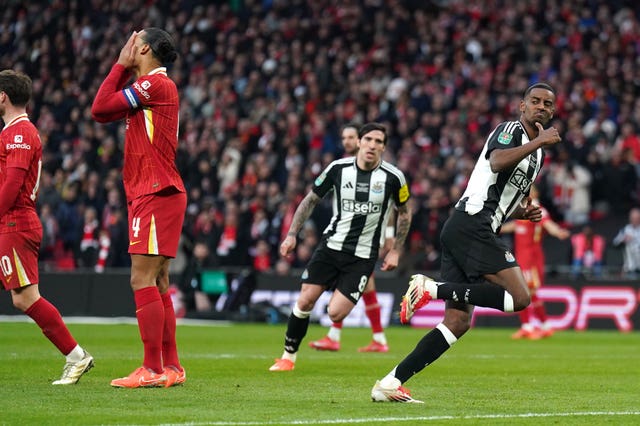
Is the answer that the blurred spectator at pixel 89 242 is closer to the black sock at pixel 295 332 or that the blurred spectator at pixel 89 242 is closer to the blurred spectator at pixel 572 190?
the blurred spectator at pixel 572 190

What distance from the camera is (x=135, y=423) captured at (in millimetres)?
6875

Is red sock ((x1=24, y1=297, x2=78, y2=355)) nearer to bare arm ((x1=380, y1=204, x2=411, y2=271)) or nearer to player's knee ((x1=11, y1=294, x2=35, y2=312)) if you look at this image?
player's knee ((x1=11, y1=294, x2=35, y2=312))

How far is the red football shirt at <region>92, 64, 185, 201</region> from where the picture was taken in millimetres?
8844

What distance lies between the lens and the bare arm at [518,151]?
310 inches

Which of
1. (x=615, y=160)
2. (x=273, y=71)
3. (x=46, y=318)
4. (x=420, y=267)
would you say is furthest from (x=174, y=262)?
(x=46, y=318)

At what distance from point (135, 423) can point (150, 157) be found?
106 inches

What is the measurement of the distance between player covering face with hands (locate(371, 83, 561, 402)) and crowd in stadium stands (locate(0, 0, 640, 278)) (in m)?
14.8

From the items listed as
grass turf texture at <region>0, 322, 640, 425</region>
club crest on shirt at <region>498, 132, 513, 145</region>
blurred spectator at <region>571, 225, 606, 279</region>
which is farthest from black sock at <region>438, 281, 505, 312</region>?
blurred spectator at <region>571, 225, 606, 279</region>

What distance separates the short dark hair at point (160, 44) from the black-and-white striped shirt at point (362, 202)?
3.65m

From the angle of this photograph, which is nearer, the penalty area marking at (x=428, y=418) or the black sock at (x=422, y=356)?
the penalty area marking at (x=428, y=418)

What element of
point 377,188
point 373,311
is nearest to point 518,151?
point 377,188

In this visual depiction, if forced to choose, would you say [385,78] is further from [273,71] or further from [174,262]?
[174,262]

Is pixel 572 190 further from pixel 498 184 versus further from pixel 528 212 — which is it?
pixel 498 184

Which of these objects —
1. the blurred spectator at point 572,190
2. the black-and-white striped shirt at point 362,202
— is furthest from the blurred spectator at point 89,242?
the black-and-white striped shirt at point 362,202
